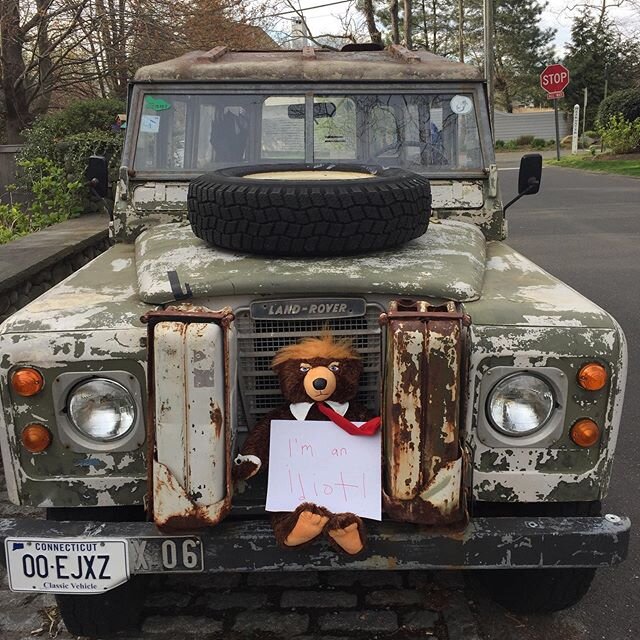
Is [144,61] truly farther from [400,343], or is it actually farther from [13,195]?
[400,343]

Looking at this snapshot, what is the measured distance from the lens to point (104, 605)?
2.84m

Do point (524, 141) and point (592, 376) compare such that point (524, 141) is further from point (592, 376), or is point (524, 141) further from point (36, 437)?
point (36, 437)

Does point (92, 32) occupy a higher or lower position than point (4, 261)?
higher

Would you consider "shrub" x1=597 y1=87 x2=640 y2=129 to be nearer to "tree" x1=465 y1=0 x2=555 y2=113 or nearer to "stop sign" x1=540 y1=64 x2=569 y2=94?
"stop sign" x1=540 y1=64 x2=569 y2=94

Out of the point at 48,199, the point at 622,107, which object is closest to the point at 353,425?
the point at 48,199

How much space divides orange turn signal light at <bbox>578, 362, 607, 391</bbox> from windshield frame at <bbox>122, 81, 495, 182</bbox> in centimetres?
173

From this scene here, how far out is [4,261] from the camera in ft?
19.5

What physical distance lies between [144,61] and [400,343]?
13503 mm

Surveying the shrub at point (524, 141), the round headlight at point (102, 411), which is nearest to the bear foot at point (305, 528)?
the round headlight at point (102, 411)

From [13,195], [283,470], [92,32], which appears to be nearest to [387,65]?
[283,470]

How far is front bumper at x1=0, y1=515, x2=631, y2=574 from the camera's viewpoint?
2346 millimetres

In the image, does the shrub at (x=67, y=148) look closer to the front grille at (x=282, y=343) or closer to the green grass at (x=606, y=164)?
the front grille at (x=282, y=343)

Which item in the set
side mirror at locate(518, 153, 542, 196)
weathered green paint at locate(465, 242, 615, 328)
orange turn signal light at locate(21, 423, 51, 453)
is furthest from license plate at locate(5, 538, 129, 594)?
side mirror at locate(518, 153, 542, 196)

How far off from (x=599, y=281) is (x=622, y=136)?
23.0m
